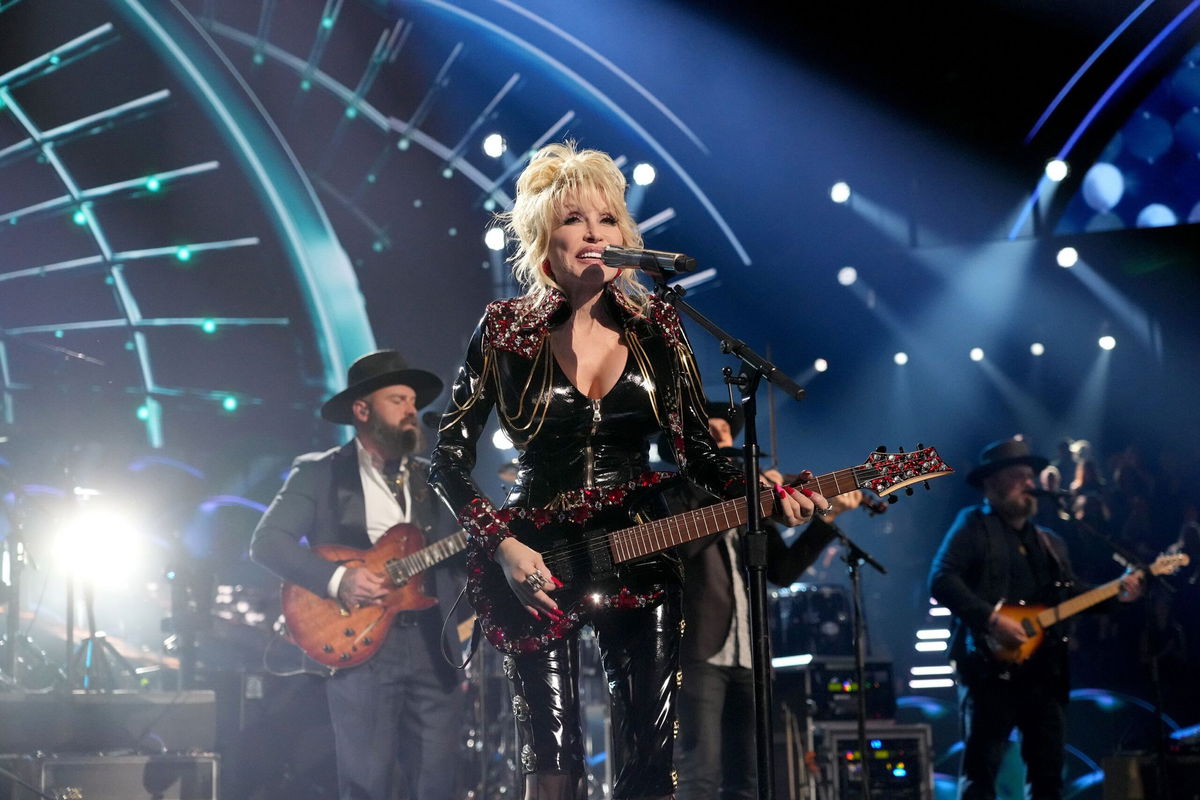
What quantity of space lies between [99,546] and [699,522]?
531 centimetres

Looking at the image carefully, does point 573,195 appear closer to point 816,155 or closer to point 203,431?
point 203,431

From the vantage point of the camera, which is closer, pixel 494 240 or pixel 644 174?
pixel 494 240

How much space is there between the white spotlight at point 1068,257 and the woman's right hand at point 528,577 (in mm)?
11762

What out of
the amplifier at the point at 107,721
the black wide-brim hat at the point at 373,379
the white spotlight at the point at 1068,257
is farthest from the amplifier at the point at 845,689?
the white spotlight at the point at 1068,257

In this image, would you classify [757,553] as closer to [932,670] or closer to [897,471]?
[897,471]

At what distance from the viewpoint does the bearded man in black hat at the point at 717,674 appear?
5215 millimetres

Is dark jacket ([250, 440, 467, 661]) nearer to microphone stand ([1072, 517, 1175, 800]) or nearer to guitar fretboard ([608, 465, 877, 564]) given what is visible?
guitar fretboard ([608, 465, 877, 564])

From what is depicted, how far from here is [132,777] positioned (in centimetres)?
611

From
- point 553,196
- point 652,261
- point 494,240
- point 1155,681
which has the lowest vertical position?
point 1155,681

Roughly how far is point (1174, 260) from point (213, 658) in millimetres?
10889

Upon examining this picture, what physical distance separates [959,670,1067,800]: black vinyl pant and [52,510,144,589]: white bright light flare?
5293 millimetres

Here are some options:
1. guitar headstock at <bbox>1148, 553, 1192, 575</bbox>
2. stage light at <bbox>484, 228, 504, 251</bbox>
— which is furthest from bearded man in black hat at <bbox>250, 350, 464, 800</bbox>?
guitar headstock at <bbox>1148, 553, 1192, 575</bbox>

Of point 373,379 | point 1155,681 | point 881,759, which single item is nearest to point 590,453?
point 373,379

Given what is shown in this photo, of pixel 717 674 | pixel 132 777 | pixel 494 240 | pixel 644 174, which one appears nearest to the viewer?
pixel 717 674
